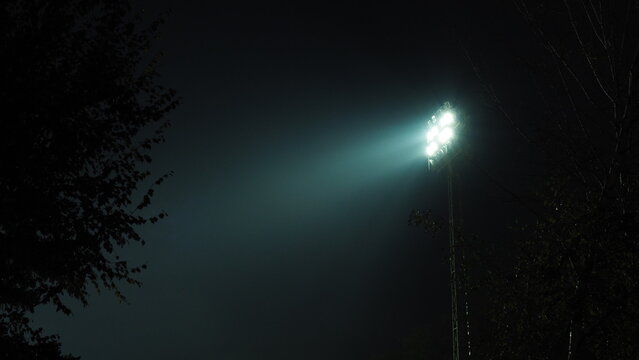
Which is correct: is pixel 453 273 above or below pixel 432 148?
below

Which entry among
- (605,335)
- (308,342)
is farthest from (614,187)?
(308,342)

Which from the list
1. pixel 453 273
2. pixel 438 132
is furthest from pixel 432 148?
pixel 453 273

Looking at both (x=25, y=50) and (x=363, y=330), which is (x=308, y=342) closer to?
(x=363, y=330)

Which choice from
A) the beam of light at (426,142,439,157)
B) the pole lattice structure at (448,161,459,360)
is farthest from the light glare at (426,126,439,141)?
the pole lattice structure at (448,161,459,360)

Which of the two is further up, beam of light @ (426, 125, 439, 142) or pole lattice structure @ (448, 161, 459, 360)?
beam of light @ (426, 125, 439, 142)

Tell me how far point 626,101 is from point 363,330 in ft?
164

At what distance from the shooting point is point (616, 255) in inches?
293

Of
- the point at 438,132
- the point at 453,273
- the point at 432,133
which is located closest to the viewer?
the point at 453,273

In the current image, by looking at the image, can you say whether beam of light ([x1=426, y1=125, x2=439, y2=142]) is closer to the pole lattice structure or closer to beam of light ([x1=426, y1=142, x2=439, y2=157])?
beam of light ([x1=426, y1=142, x2=439, y2=157])

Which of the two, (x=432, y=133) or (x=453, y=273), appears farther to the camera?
(x=432, y=133)

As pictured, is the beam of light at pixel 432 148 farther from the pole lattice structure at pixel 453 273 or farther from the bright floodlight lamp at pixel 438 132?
the pole lattice structure at pixel 453 273

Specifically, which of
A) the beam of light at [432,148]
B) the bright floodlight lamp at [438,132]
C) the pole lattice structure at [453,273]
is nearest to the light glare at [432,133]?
the bright floodlight lamp at [438,132]

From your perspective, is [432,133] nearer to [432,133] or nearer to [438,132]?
[432,133]

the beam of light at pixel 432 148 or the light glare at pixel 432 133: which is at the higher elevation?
the light glare at pixel 432 133
